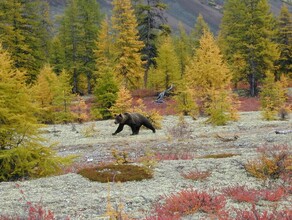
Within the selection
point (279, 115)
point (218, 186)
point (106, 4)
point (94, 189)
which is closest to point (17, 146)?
point (94, 189)

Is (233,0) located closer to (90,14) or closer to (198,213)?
(90,14)

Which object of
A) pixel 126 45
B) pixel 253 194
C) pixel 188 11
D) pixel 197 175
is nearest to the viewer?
pixel 253 194

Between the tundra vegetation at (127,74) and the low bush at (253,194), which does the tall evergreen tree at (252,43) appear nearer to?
the tundra vegetation at (127,74)

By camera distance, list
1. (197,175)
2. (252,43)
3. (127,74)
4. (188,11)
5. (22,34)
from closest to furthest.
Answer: (197,175) → (22,34) → (127,74) → (252,43) → (188,11)

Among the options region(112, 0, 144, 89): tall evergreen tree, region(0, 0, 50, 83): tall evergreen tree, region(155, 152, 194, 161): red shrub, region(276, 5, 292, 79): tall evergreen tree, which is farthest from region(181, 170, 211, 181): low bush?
region(276, 5, 292, 79): tall evergreen tree

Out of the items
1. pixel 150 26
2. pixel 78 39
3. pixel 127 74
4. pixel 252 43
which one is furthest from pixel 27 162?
pixel 78 39

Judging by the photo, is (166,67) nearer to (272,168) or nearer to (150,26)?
(150,26)

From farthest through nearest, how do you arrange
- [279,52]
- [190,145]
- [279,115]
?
1. [279,52]
2. [279,115]
3. [190,145]

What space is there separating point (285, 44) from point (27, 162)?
47461 millimetres

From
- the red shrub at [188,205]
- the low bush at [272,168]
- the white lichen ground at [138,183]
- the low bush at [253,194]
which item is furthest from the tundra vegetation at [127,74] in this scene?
the red shrub at [188,205]

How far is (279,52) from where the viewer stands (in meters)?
49.9

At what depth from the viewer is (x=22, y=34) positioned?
4572cm

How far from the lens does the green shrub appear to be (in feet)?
40.2

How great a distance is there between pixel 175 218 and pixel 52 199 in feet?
10.7
